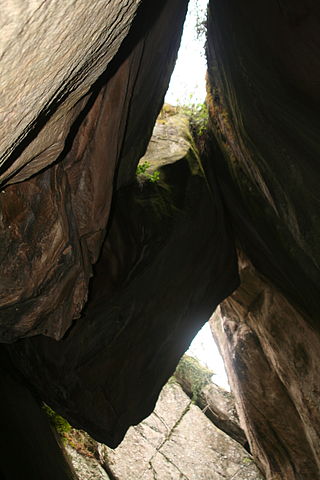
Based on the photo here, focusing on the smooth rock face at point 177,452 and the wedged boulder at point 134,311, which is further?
the smooth rock face at point 177,452

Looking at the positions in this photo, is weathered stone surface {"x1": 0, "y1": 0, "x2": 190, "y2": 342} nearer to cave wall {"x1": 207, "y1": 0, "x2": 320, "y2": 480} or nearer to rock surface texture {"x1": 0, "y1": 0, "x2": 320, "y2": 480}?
rock surface texture {"x1": 0, "y1": 0, "x2": 320, "y2": 480}

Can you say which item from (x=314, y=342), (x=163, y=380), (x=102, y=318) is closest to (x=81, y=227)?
(x=102, y=318)

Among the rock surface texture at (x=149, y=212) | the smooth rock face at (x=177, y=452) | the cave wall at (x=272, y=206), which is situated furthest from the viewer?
the smooth rock face at (x=177, y=452)

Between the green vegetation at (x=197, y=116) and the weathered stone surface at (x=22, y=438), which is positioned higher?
the green vegetation at (x=197, y=116)

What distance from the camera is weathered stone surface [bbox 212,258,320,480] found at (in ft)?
27.0

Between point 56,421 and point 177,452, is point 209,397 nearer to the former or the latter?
point 177,452

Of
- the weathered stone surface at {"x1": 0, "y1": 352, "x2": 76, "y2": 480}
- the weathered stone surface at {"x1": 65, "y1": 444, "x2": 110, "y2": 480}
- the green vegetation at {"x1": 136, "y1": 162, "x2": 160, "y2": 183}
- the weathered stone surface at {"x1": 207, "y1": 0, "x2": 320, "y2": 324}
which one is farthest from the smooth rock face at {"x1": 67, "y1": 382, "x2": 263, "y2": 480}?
the green vegetation at {"x1": 136, "y1": 162, "x2": 160, "y2": 183}

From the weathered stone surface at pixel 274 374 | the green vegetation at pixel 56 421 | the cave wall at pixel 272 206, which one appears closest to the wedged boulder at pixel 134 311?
the cave wall at pixel 272 206

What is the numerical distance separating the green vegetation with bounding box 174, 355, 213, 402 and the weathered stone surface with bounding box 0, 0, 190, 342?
14.0m

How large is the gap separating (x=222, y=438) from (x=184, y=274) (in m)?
10.9

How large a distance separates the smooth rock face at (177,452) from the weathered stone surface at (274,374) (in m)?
3.36

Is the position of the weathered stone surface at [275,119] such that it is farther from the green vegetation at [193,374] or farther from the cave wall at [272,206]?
the green vegetation at [193,374]

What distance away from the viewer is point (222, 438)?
15414 mm

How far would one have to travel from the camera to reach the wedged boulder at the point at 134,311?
19.4 ft
